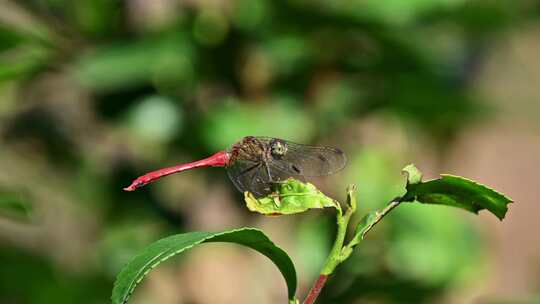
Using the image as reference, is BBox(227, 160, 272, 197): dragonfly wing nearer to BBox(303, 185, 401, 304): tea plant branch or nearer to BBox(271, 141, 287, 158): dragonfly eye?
BBox(271, 141, 287, 158): dragonfly eye

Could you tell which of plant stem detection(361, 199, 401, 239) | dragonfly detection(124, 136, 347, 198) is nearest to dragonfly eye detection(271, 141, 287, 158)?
dragonfly detection(124, 136, 347, 198)

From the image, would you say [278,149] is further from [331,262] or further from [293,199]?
[331,262]

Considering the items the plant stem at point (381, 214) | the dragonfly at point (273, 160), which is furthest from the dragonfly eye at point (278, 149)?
the plant stem at point (381, 214)

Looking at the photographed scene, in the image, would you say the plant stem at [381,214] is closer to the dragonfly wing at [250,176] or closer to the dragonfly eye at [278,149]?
the dragonfly wing at [250,176]

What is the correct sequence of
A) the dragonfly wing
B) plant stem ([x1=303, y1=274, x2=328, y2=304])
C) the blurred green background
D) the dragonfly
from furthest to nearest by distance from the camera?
the blurred green background < the dragonfly < the dragonfly wing < plant stem ([x1=303, y1=274, x2=328, y2=304])

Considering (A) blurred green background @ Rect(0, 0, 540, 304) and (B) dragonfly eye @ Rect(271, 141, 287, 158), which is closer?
(B) dragonfly eye @ Rect(271, 141, 287, 158)

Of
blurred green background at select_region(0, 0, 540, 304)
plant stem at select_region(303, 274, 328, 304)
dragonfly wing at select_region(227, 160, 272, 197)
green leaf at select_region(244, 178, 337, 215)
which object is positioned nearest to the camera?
plant stem at select_region(303, 274, 328, 304)

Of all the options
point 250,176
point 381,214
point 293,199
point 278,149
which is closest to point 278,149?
point 278,149
